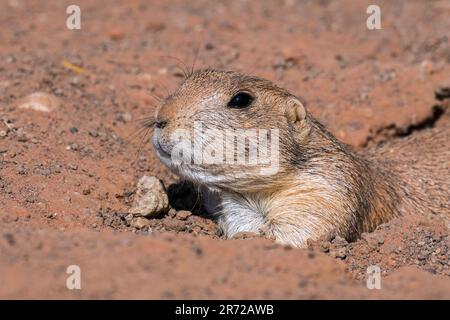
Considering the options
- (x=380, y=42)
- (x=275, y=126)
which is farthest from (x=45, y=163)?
(x=380, y=42)

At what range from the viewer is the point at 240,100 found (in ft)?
21.9

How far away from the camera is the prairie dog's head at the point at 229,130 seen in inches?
245

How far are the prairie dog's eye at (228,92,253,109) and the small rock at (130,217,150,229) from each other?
125 centimetres

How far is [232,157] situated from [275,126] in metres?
0.62

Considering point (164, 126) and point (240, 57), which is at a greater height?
point (240, 57)

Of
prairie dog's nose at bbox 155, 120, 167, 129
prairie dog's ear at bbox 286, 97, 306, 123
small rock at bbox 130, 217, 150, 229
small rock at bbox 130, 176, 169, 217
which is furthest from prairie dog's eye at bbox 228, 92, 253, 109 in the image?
small rock at bbox 130, 217, 150, 229

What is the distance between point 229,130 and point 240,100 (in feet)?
1.31

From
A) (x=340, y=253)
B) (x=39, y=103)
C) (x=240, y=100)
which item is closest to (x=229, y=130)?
(x=240, y=100)

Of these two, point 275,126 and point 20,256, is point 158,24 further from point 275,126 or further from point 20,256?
point 20,256

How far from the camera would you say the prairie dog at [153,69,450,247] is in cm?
629

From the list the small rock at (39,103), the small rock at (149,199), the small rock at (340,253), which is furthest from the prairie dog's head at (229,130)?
the small rock at (39,103)

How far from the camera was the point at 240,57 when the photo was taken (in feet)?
34.3

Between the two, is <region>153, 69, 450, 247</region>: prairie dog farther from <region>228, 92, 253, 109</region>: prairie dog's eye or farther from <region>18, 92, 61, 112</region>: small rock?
<region>18, 92, 61, 112</region>: small rock

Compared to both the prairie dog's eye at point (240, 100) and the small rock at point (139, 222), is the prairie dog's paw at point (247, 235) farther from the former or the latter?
the prairie dog's eye at point (240, 100)
